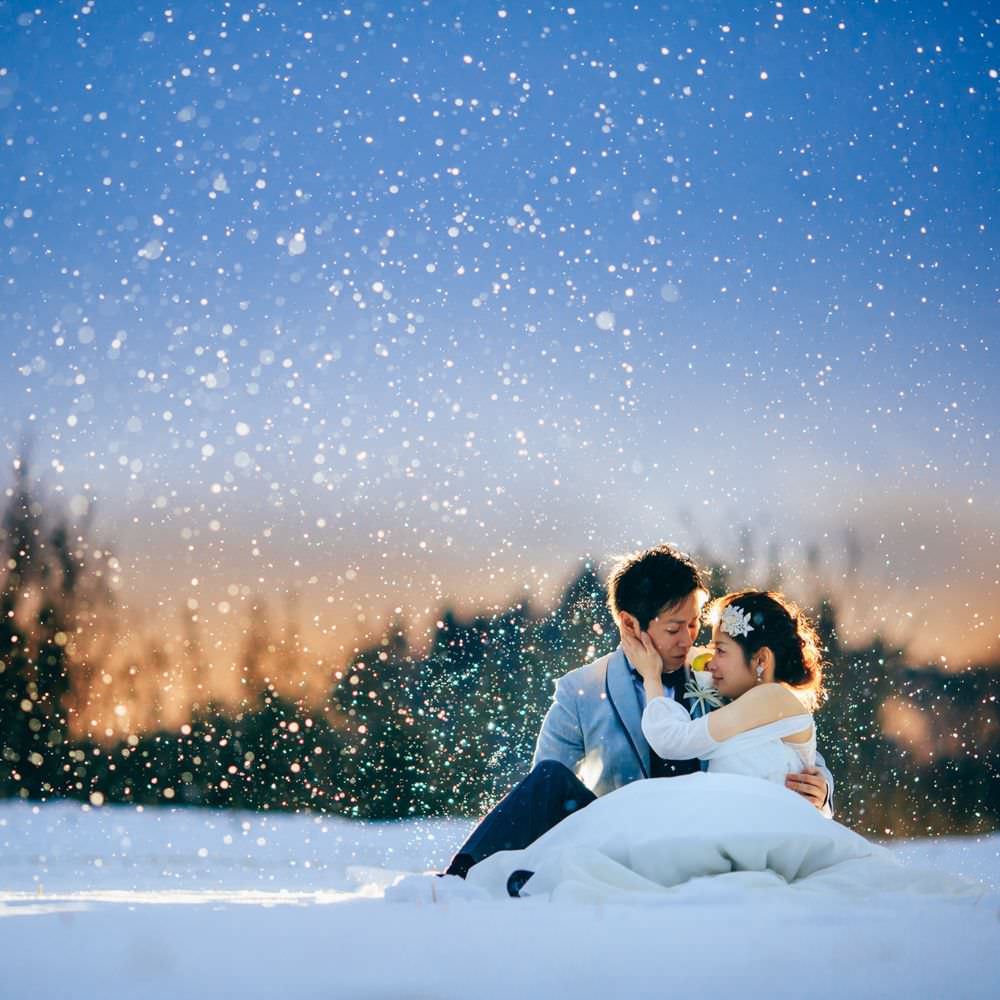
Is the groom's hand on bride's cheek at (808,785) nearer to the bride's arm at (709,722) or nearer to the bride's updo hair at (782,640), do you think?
the bride's arm at (709,722)

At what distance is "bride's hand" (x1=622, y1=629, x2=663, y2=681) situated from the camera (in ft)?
10.4

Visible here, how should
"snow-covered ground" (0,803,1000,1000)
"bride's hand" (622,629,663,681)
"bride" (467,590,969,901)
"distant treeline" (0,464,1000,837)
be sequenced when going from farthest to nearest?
"distant treeline" (0,464,1000,837), "bride's hand" (622,629,663,681), "bride" (467,590,969,901), "snow-covered ground" (0,803,1000,1000)

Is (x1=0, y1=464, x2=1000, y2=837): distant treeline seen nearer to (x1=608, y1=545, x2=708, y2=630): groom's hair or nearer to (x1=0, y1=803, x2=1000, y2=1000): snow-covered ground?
(x1=608, y1=545, x2=708, y2=630): groom's hair

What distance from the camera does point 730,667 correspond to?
10.5 feet

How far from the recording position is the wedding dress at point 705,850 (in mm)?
1844

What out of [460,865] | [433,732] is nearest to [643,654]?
[460,865]

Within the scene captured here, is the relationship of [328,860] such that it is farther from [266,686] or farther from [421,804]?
[266,686]

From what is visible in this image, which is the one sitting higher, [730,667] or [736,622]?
[736,622]

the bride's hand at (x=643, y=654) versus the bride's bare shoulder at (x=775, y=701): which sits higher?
the bride's hand at (x=643, y=654)

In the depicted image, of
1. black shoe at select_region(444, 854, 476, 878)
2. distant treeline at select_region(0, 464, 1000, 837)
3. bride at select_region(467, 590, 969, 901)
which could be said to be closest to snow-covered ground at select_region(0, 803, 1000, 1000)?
bride at select_region(467, 590, 969, 901)

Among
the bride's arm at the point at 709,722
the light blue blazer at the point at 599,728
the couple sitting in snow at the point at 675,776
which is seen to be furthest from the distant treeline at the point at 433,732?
the bride's arm at the point at 709,722

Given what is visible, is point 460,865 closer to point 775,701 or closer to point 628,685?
point 775,701

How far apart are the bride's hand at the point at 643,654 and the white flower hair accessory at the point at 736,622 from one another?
23cm

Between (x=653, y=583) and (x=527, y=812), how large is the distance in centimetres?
111
